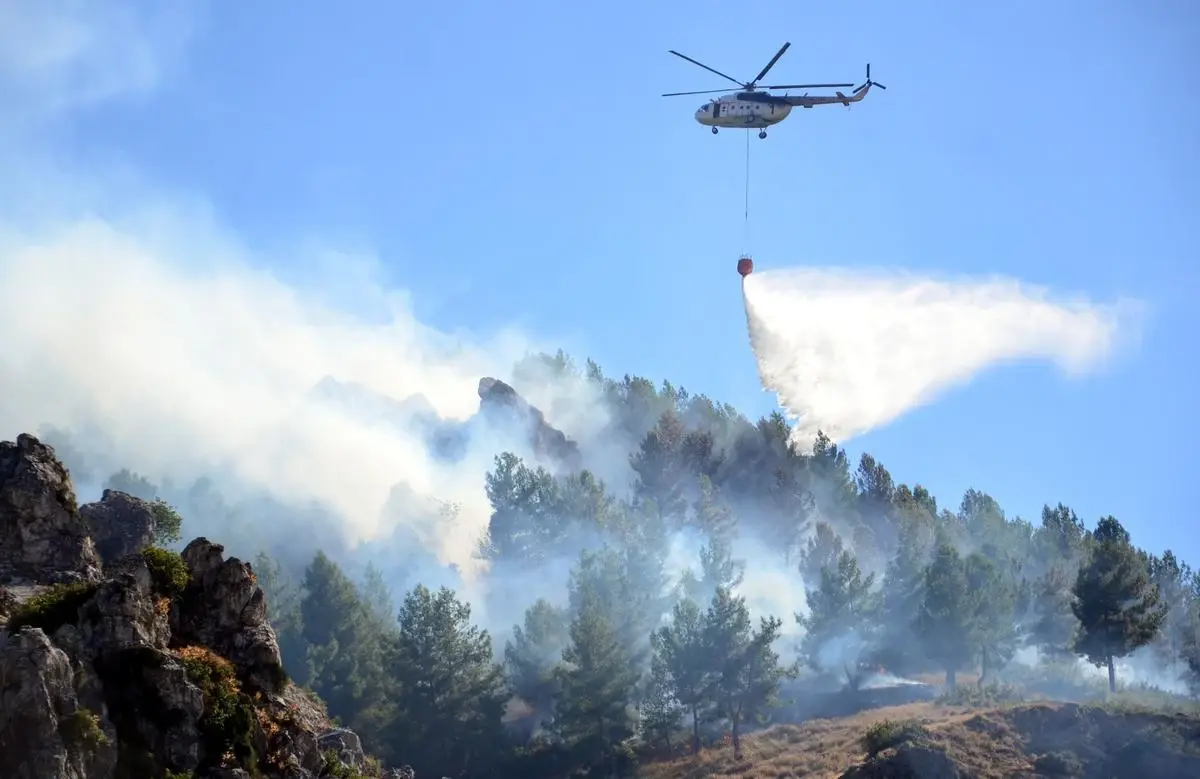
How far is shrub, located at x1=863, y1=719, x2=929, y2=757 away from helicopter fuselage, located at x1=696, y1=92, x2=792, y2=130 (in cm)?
3819

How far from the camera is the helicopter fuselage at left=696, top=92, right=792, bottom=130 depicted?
266 ft

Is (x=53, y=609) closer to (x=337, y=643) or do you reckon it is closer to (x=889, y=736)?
(x=889, y=736)

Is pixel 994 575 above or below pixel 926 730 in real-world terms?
above

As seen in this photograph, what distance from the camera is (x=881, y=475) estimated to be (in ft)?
495

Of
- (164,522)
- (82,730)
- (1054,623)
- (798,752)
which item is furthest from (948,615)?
(82,730)

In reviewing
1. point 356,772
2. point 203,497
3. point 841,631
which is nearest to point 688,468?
point 841,631

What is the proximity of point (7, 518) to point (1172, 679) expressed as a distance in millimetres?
104113

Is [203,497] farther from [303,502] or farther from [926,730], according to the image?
[926,730]

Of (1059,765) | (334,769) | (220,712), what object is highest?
(1059,765)

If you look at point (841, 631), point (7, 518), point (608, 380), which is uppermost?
point (608, 380)

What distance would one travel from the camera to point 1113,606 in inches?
3280

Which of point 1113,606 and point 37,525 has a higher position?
point 1113,606

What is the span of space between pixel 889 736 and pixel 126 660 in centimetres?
4870

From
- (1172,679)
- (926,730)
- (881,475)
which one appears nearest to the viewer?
(926,730)
